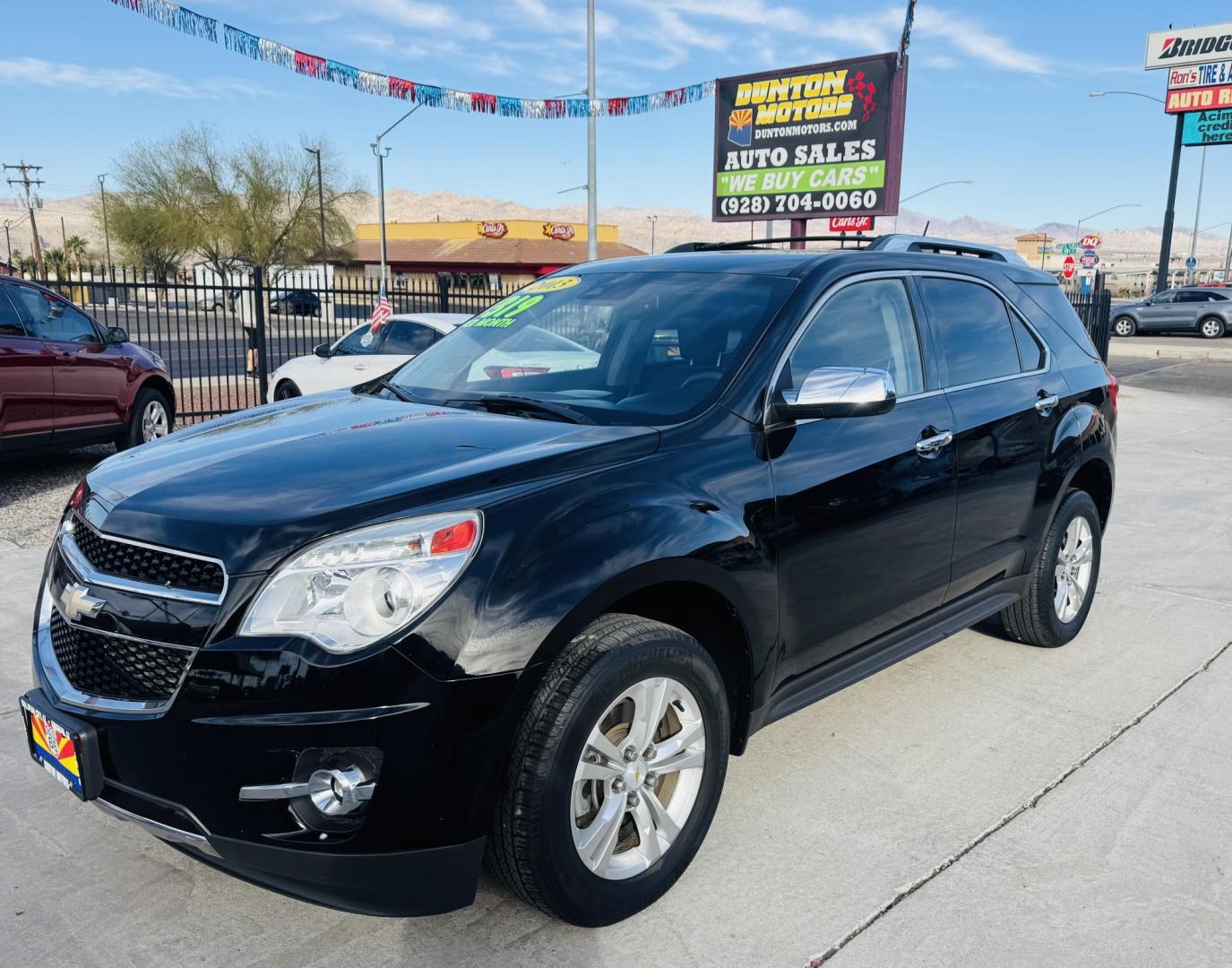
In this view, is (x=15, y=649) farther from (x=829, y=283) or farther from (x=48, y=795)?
(x=829, y=283)

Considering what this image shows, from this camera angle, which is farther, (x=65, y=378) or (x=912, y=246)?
(x=65, y=378)

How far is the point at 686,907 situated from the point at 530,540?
1.19 metres

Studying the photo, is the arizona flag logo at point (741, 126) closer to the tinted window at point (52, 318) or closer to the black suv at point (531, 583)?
the tinted window at point (52, 318)

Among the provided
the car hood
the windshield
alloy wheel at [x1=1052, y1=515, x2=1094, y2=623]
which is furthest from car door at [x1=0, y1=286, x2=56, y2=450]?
alloy wheel at [x1=1052, y1=515, x2=1094, y2=623]

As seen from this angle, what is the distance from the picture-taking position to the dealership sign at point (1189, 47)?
40656 millimetres

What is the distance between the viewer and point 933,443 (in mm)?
3775

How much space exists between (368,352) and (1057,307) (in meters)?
8.42

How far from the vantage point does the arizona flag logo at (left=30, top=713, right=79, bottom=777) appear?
252 cm

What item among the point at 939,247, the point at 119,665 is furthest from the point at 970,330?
the point at 119,665

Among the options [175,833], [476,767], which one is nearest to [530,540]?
[476,767]

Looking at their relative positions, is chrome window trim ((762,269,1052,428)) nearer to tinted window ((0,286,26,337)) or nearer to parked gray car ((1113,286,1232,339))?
tinted window ((0,286,26,337))

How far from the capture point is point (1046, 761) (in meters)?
3.83

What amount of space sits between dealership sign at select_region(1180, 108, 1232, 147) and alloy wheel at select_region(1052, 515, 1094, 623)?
1617 inches

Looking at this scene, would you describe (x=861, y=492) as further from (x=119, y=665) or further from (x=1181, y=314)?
(x=1181, y=314)
